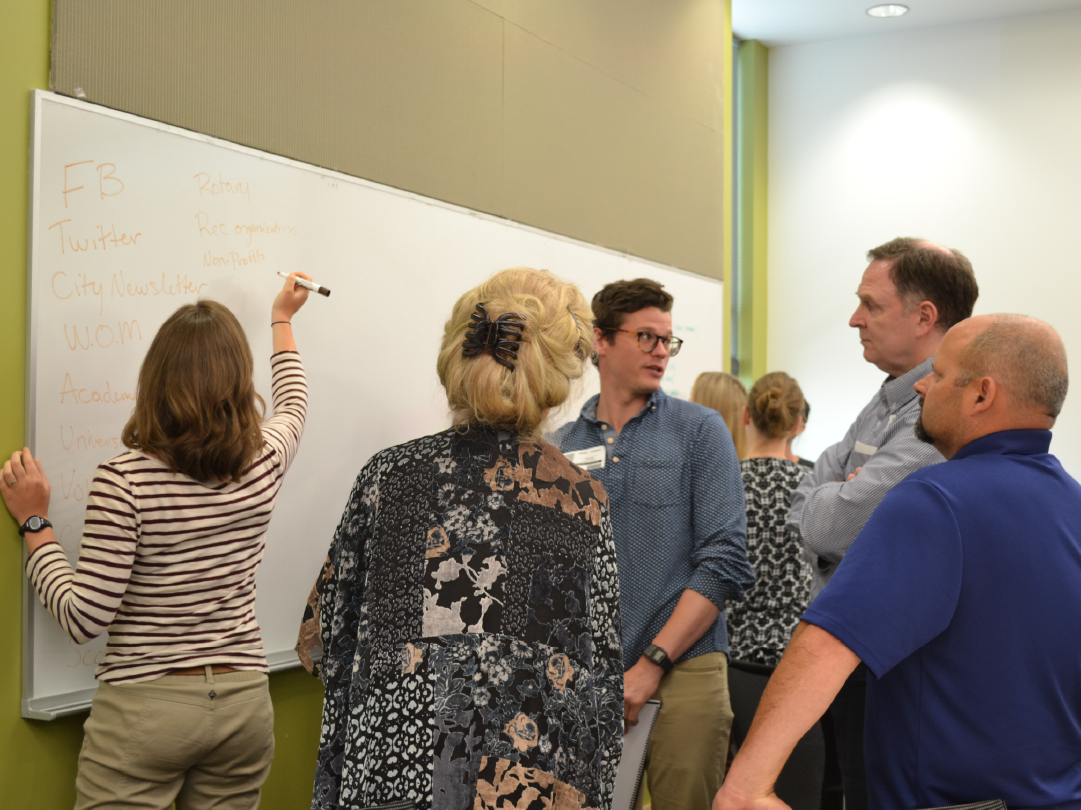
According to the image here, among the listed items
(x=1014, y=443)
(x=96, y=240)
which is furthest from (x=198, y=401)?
(x=1014, y=443)

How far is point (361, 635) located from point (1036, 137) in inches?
222

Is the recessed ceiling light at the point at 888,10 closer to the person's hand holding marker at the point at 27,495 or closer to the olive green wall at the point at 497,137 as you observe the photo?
the olive green wall at the point at 497,137

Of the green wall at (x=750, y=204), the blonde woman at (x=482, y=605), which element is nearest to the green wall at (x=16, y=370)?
the blonde woman at (x=482, y=605)

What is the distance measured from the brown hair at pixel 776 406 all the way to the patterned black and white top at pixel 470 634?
1854 millimetres

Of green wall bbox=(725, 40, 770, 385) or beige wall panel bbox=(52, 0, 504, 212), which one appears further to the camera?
green wall bbox=(725, 40, 770, 385)

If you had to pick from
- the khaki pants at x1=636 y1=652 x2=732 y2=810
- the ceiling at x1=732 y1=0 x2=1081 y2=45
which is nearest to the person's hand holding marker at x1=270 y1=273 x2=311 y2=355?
the khaki pants at x1=636 y1=652 x2=732 y2=810

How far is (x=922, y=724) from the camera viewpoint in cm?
138

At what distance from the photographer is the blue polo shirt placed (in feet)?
4.37

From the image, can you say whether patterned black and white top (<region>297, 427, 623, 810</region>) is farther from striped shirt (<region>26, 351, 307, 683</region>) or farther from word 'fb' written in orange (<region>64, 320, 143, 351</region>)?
word 'fb' written in orange (<region>64, 320, 143, 351</region>)

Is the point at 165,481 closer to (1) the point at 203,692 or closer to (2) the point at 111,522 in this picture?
(2) the point at 111,522

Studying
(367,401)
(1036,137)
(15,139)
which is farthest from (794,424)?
(1036,137)

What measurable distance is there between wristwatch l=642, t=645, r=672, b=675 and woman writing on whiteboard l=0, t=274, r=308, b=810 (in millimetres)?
885

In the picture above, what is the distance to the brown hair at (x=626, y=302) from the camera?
247 cm

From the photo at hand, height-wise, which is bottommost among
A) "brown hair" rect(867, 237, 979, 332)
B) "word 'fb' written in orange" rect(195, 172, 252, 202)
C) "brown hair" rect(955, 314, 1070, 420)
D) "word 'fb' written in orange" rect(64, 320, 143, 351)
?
"brown hair" rect(955, 314, 1070, 420)
